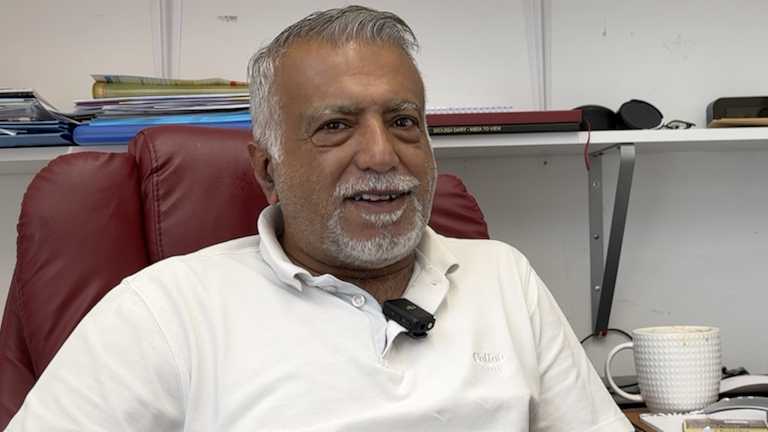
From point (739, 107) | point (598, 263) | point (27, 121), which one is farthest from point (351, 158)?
point (739, 107)

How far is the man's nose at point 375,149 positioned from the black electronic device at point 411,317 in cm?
18

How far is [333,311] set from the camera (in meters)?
0.91

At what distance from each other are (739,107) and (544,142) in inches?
18.9

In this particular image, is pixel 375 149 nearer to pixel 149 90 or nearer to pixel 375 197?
pixel 375 197

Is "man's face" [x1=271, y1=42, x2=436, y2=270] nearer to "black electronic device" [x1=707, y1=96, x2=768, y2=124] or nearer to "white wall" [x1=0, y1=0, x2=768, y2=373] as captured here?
"white wall" [x1=0, y1=0, x2=768, y2=373]

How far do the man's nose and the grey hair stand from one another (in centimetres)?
13

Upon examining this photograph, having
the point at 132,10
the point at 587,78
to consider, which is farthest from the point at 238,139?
the point at 587,78

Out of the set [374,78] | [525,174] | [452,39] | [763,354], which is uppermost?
[452,39]

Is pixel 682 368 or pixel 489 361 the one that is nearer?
pixel 489 361

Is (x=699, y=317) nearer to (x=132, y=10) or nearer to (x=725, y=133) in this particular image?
(x=725, y=133)

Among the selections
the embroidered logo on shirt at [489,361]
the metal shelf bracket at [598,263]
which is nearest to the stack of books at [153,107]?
the embroidered logo on shirt at [489,361]

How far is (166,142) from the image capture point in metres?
1.05

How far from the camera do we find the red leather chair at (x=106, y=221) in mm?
943

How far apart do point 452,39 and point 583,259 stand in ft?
1.87
